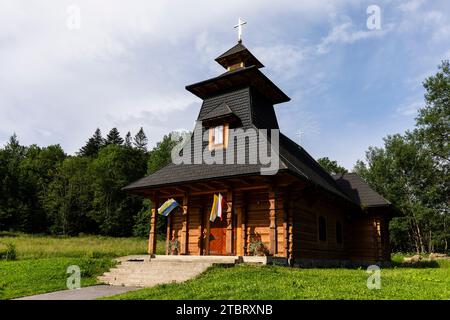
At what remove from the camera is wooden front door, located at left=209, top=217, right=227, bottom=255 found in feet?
55.1

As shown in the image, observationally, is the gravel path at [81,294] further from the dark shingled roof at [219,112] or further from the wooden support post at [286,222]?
the dark shingled roof at [219,112]

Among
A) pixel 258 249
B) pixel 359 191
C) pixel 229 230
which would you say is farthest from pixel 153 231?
pixel 359 191

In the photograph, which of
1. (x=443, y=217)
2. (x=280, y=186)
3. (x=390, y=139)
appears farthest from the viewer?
(x=390, y=139)

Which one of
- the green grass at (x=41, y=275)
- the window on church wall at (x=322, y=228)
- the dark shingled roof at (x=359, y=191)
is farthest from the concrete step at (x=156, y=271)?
the dark shingled roof at (x=359, y=191)

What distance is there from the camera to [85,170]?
62812mm

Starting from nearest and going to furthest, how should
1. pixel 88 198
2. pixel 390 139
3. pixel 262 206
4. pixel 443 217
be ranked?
pixel 262 206
pixel 443 217
pixel 390 139
pixel 88 198

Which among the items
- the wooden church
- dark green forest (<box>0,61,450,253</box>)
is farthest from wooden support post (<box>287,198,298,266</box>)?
dark green forest (<box>0,61,450,253</box>)

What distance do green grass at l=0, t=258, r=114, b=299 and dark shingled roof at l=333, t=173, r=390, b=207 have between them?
14313 mm

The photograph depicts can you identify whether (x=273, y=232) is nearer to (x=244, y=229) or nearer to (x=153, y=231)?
(x=244, y=229)

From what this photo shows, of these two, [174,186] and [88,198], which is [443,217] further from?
A: [88,198]
